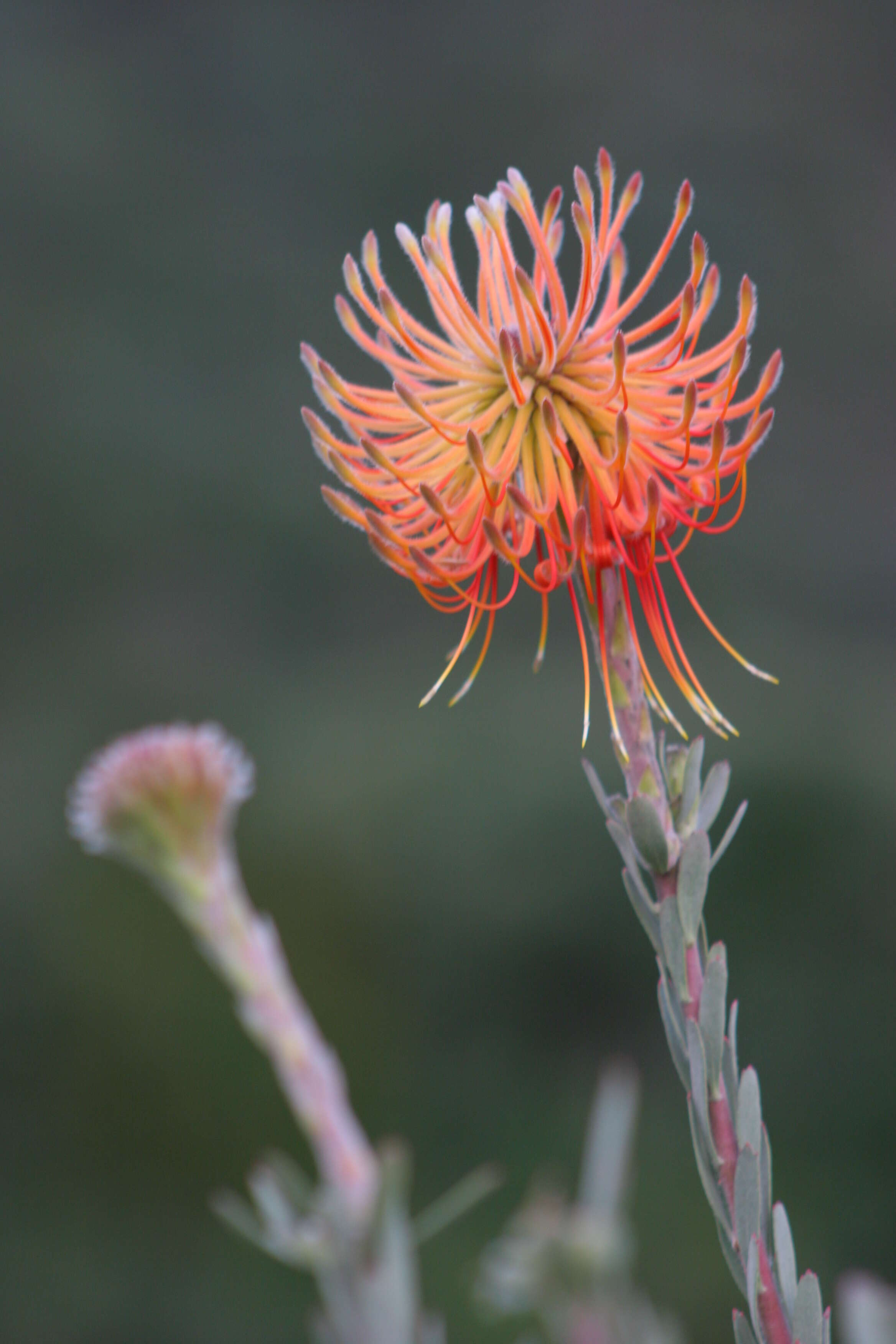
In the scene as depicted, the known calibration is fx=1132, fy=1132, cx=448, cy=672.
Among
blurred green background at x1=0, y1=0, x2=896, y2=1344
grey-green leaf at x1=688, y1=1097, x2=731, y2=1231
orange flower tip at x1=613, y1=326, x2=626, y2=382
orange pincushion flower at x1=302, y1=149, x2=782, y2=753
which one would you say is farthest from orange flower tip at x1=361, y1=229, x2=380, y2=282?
blurred green background at x1=0, y1=0, x2=896, y2=1344

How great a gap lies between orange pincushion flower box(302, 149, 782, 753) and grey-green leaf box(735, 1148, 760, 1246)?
0.14 m

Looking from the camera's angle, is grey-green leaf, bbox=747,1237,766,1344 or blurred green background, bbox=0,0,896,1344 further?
→ blurred green background, bbox=0,0,896,1344

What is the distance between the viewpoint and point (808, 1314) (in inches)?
12.4

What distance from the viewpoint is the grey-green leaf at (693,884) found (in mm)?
348

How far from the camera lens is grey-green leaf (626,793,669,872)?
1.14ft

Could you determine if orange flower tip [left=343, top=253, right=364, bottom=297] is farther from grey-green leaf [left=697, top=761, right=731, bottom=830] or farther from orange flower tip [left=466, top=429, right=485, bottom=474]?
grey-green leaf [left=697, top=761, right=731, bottom=830]

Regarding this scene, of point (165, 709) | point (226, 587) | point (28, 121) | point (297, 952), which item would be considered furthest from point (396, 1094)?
point (28, 121)

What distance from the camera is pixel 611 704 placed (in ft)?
1.25

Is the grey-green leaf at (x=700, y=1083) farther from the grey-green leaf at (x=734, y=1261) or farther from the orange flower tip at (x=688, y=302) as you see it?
the orange flower tip at (x=688, y=302)

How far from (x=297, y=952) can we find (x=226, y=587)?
123 cm

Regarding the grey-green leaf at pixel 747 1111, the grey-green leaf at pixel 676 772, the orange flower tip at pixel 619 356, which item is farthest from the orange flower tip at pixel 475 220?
the grey-green leaf at pixel 747 1111

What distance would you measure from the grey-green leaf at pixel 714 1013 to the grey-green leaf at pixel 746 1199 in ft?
0.07

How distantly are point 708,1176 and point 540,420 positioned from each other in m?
0.26

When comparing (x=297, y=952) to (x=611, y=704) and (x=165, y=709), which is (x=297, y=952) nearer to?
(x=165, y=709)
